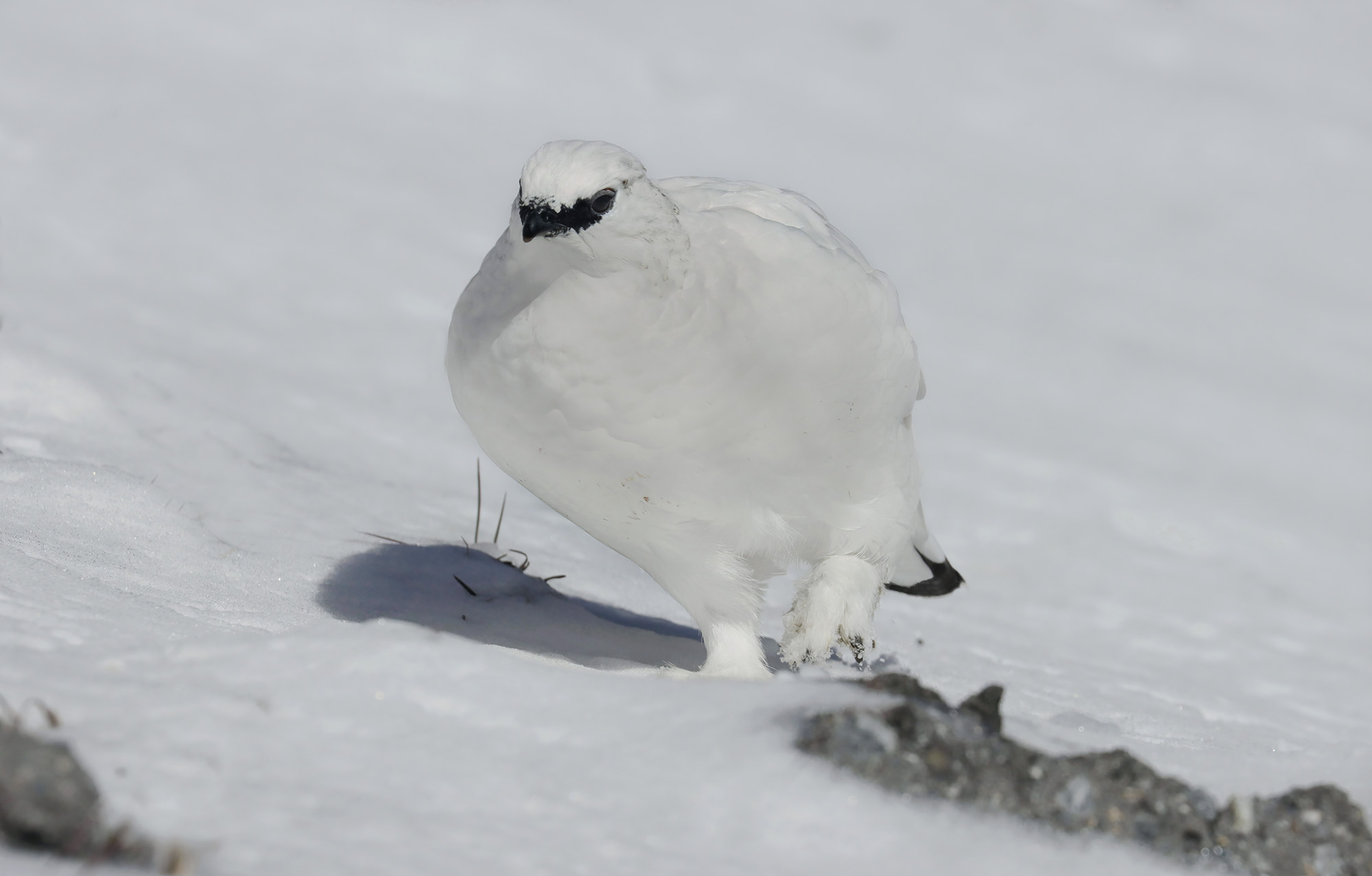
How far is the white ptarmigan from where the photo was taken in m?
2.51

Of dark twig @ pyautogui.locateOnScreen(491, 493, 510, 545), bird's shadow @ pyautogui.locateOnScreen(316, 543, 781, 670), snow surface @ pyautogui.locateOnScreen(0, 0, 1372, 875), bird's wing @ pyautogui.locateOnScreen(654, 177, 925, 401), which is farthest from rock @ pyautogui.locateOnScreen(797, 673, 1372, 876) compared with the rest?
dark twig @ pyautogui.locateOnScreen(491, 493, 510, 545)

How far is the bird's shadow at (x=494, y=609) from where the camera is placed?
300cm

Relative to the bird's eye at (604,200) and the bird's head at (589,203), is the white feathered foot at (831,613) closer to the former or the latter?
the bird's head at (589,203)

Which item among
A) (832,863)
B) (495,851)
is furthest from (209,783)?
(832,863)

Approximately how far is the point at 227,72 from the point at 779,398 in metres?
7.72

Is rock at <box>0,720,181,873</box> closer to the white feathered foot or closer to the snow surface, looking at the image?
the snow surface

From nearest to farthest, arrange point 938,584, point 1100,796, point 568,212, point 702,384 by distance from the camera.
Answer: point 1100,796
point 568,212
point 702,384
point 938,584

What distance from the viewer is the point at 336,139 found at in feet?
28.2

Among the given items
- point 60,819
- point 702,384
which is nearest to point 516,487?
point 702,384

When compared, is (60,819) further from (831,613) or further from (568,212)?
(831,613)

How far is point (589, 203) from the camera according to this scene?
2.44m

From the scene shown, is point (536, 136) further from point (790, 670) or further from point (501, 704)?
point (501, 704)

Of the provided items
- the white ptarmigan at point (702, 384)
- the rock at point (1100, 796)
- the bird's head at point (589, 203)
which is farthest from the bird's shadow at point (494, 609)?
the rock at point (1100, 796)

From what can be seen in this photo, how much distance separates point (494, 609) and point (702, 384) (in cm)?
100
